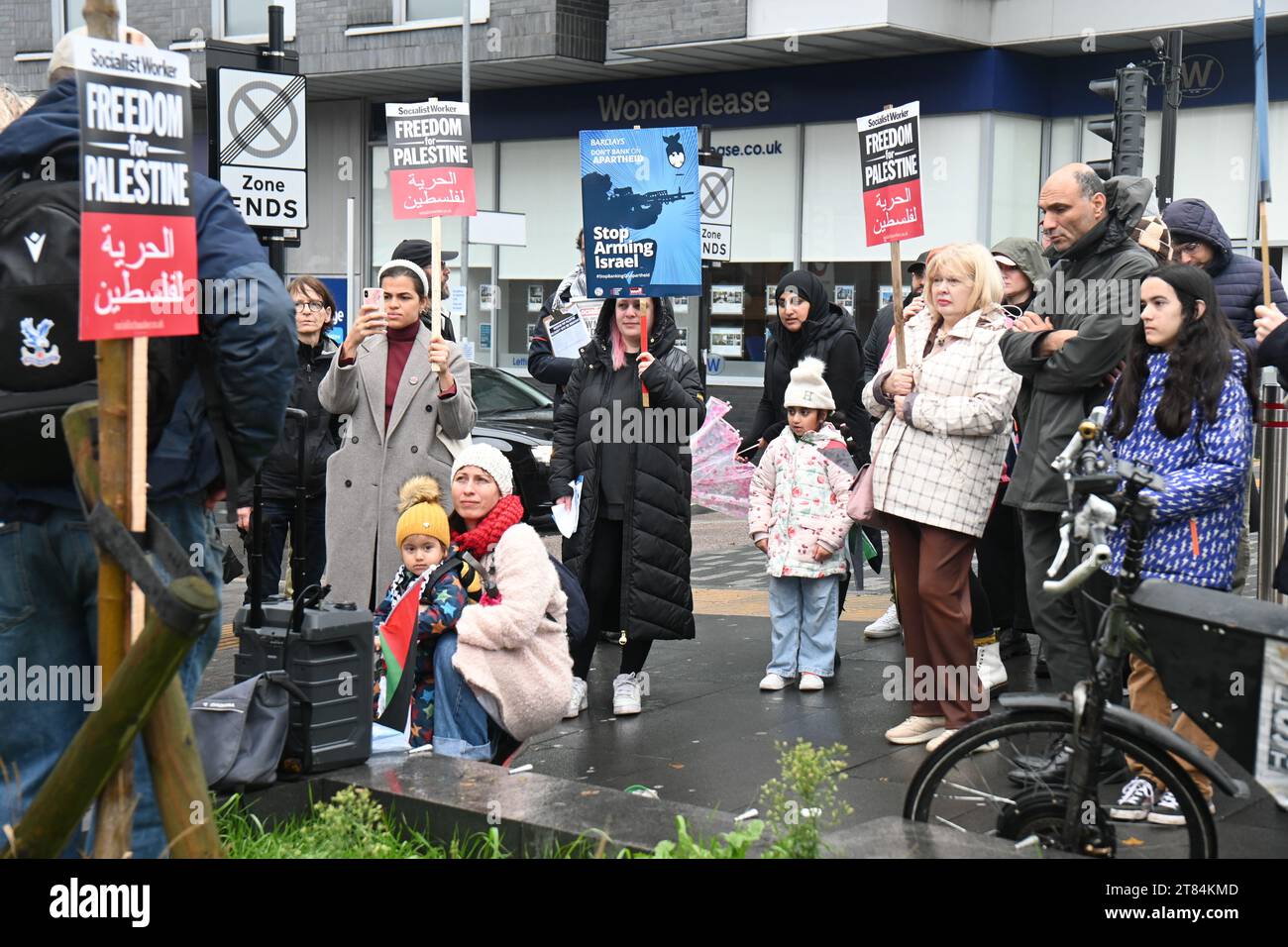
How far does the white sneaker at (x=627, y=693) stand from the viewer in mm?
7711

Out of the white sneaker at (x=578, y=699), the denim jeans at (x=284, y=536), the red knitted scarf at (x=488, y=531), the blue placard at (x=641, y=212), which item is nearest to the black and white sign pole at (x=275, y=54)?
the denim jeans at (x=284, y=536)

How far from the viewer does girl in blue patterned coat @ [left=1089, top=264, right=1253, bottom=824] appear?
220 inches

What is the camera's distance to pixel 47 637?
3896mm

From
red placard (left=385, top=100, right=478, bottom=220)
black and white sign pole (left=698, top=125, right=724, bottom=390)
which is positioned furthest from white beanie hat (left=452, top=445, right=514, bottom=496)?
black and white sign pole (left=698, top=125, right=724, bottom=390)

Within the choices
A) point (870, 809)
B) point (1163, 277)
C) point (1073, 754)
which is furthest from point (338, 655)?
point (1163, 277)

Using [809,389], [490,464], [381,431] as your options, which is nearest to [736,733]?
[490,464]

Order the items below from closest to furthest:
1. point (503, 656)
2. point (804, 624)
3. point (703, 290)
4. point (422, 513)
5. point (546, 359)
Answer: point (503, 656), point (422, 513), point (804, 624), point (546, 359), point (703, 290)

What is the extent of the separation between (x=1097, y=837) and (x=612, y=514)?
3667 mm

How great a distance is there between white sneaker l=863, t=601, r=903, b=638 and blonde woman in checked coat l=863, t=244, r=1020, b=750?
98.0 inches

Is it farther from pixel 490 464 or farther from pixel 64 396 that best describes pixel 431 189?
pixel 64 396

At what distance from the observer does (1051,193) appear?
639 centimetres

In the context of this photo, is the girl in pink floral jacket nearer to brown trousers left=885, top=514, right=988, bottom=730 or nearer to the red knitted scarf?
brown trousers left=885, top=514, right=988, bottom=730

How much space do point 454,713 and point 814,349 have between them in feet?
14.1
